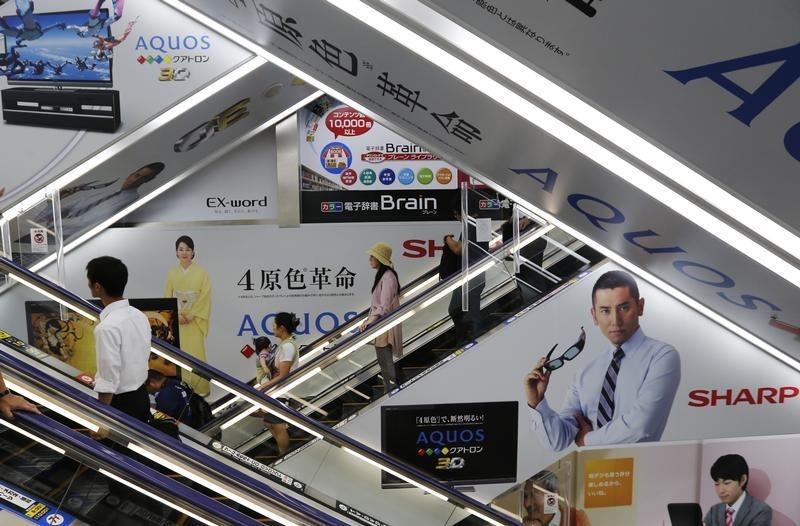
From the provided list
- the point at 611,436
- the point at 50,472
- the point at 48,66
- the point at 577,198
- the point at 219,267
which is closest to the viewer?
the point at 50,472

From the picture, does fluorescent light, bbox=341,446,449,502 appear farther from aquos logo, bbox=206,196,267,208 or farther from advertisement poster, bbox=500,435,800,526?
aquos logo, bbox=206,196,267,208

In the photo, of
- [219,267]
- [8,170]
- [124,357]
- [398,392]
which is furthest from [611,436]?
[8,170]

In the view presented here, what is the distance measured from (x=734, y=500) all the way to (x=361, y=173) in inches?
184

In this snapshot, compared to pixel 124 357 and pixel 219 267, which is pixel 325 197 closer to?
pixel 219 267

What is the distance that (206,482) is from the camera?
10.3 feet

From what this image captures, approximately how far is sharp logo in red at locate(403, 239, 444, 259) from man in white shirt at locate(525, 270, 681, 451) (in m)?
2.57

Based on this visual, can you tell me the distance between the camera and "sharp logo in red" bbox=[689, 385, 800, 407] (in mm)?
5715

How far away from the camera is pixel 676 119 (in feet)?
8.22

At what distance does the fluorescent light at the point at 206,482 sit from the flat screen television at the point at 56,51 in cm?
334

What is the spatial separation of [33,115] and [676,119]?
4.62 m

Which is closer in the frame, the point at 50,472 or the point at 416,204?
the point at 50,472

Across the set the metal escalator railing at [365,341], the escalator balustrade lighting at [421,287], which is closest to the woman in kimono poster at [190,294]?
the metal escalator railing at [365,341]

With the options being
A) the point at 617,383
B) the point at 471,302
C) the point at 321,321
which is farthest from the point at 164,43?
the point at 617,383

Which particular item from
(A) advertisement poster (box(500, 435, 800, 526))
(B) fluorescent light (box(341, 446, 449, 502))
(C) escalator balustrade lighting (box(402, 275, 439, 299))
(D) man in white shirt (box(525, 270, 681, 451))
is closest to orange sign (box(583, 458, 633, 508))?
(A) advertisement poster (box(500, 435, 800, 526))
